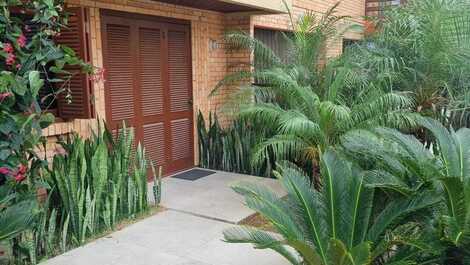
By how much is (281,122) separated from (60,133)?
2.55 meters

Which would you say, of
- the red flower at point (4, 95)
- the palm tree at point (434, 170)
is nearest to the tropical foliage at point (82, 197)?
the red flower at point (4, 95)

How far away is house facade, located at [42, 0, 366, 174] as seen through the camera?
5.14m

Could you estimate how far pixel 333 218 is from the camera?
3.28 metres

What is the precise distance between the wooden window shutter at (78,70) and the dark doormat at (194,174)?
7.51ft

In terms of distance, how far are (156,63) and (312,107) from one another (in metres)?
2.73

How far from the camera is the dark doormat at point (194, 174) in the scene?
23.1ft

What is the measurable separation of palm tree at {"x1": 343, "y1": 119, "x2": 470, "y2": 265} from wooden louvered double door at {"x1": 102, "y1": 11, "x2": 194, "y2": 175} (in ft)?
11.2

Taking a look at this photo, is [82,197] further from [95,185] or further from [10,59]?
[10,59]

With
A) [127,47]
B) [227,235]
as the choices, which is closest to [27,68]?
[227,235]

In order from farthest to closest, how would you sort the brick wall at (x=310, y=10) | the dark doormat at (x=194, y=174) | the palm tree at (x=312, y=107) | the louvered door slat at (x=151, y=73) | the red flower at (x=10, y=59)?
the brick wall at (x=310, y=10), the dark doormat at (x=194, y=174), the louvered door slat at (x=151, y=73), the palm tree at (x=312, y=107), the red flower at (x=10, y=59)

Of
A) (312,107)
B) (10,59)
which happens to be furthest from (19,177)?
(312,107)

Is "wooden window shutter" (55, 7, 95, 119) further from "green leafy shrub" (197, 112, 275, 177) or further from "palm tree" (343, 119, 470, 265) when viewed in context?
"palm tree" (343, 119, 470, 265)

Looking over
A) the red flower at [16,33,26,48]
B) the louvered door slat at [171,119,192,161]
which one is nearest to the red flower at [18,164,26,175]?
the red flower at [16,33,26,48]

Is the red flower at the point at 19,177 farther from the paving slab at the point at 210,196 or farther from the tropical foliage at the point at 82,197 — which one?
the paving slab at the point at 210,196
